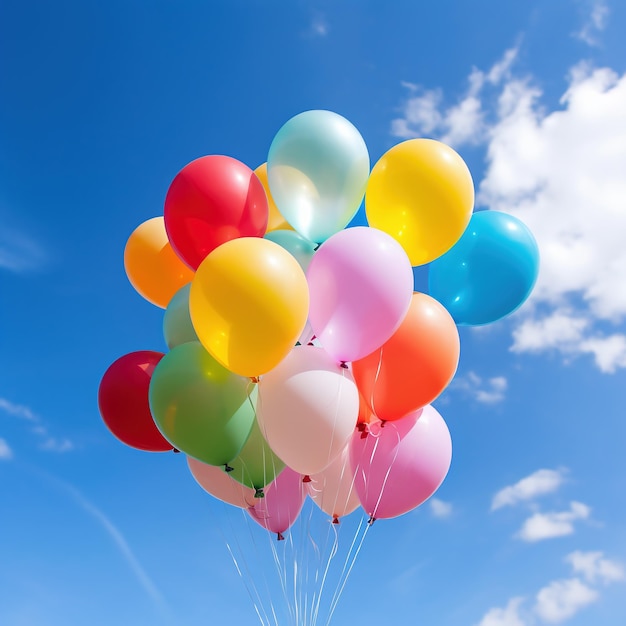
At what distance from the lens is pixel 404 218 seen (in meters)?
5.11

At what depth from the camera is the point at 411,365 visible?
15.8 ft

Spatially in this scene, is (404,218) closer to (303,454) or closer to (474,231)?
(474,231)

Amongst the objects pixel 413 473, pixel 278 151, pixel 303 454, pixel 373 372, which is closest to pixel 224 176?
pixel 278 151

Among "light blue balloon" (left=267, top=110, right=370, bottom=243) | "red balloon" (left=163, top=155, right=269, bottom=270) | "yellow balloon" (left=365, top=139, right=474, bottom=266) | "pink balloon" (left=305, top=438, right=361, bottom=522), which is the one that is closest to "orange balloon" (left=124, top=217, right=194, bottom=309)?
"red balloon" (left=163, top=155, right=269, bottom=270)

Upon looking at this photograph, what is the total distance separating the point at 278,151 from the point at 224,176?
603 mm

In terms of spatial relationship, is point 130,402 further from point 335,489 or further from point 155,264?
point 335,489

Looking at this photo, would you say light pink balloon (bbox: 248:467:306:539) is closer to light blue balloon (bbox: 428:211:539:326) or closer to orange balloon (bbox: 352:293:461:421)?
orange balloon (bbox: 352:293:461:421)

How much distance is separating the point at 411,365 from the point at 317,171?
1712 mm

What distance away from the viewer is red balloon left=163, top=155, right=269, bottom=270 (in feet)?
15.9

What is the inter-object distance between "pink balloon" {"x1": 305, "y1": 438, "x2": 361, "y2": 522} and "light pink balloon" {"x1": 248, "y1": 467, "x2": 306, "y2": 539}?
0.45 feet

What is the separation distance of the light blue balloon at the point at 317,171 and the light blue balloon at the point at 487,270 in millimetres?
1038

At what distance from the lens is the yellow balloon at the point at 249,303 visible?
426cm

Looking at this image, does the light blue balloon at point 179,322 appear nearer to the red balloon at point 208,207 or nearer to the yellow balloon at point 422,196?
the red balloon at point 208,207

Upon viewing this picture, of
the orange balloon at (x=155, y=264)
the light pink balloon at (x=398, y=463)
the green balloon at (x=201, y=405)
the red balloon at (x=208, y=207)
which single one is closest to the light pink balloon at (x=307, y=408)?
the green balloon at (x=201, y=405)
